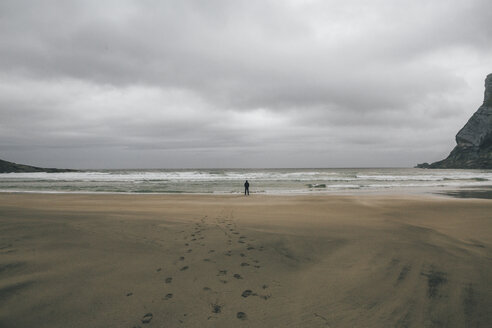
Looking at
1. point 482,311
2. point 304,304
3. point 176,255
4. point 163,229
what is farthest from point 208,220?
point 482,311

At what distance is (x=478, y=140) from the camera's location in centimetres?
10288

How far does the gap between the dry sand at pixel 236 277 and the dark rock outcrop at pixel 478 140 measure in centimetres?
12741

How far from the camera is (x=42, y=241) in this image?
17.9ft

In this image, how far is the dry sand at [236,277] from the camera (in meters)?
3.11

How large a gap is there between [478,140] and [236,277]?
141 m

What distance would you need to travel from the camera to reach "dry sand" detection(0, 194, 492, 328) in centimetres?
311

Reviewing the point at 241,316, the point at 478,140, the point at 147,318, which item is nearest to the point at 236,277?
the point at 241,316

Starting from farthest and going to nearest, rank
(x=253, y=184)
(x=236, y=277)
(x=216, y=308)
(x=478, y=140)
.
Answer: (x=478, y=140) → (x=253, y=184) → (x=236, y=277) → (x=216, y=308)

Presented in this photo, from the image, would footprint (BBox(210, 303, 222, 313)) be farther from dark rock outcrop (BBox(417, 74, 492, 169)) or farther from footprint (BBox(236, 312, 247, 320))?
dark rock outcrop (BBox(417, 74, 492, 169))

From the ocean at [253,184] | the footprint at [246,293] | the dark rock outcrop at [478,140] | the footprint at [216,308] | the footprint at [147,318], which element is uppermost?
the dark rock outcrop at [478,140]

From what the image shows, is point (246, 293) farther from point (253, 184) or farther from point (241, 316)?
point (253, 184)

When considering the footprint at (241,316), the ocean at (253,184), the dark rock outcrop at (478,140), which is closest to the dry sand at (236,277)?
the footprint at (241,316)

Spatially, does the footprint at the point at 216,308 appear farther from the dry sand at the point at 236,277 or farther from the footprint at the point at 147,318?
the footprint at the point at 147,318

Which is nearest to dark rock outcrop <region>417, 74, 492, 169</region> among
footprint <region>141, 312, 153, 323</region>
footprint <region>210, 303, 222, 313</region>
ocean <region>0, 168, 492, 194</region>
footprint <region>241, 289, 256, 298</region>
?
ocean <region>0, 168, 492, 194</region>
